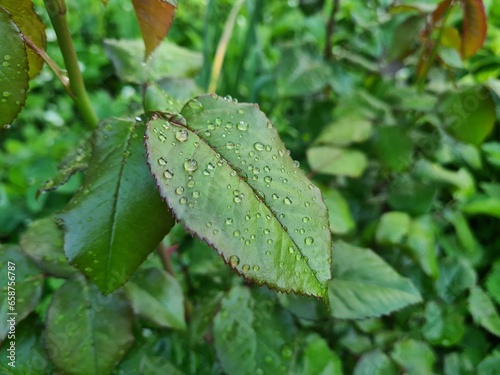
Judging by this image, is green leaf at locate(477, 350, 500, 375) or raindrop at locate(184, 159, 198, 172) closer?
raindrop at locate(184, 159, 198, 172)

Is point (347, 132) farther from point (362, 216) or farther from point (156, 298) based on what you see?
point (156, 298)

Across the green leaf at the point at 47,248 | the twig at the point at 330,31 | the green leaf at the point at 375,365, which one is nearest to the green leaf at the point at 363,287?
the green leaf at the point at 375,365

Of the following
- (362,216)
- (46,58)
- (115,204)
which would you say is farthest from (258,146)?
(362,216)

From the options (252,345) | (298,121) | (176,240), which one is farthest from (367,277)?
(298,121)

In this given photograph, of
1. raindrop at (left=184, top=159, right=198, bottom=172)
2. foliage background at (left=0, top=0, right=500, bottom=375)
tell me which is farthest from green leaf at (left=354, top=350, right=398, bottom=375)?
raindrop at (left=184, top=159, right=198, bottom=172)

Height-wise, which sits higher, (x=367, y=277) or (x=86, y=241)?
(x=86, y=241)

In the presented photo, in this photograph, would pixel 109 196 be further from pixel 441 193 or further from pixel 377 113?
pixel 441 193

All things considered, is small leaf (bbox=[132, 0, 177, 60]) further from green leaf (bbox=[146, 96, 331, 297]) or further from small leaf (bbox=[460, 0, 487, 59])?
small leaf (bbox=[460, 0, 487, 59])
